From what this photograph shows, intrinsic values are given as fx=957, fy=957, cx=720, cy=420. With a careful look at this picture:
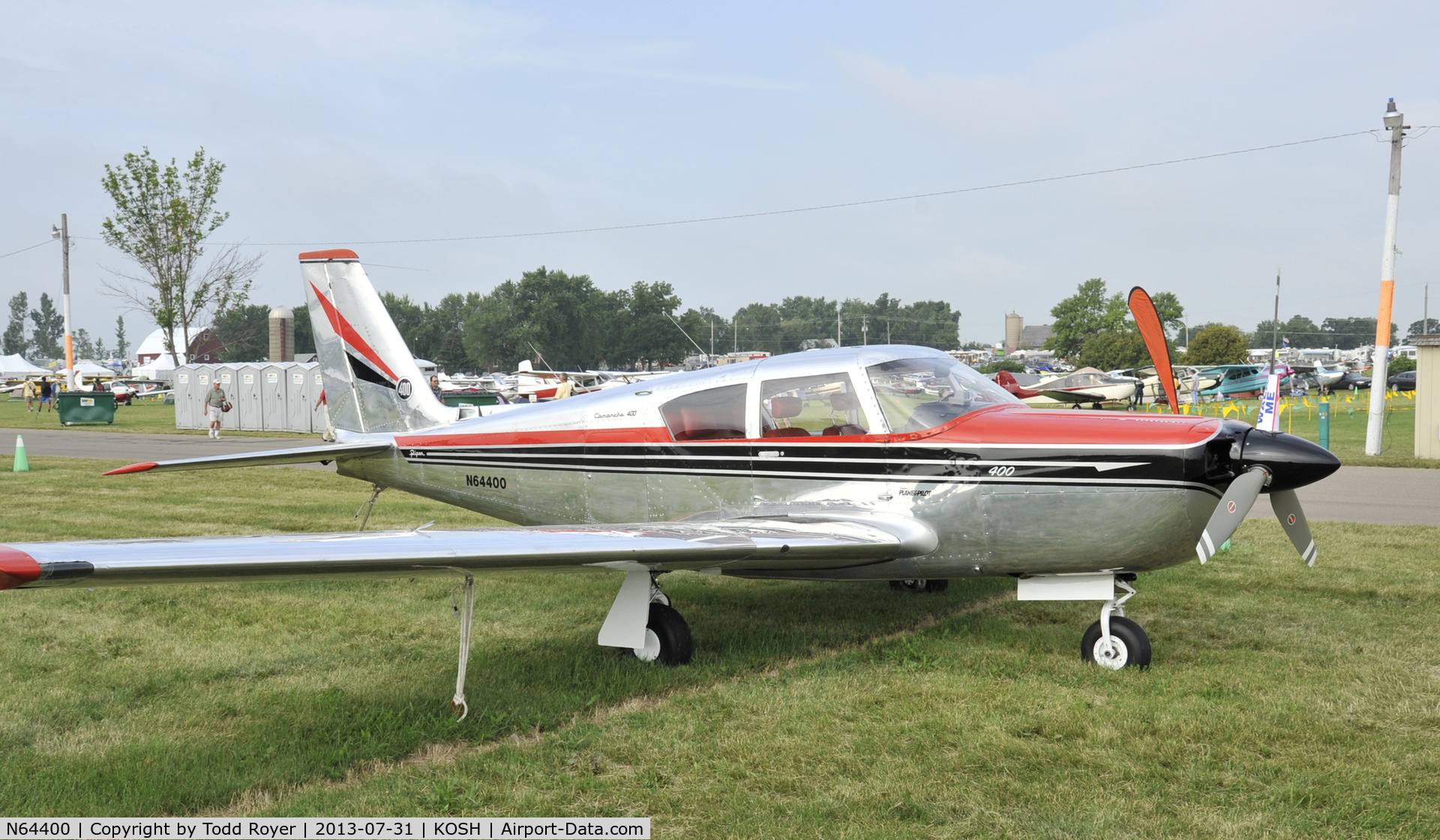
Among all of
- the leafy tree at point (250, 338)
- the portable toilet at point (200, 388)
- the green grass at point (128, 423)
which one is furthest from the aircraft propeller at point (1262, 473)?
the leafy tree at point (250, 338)

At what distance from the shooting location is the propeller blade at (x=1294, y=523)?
18.2ft

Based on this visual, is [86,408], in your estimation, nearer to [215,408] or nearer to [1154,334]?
[215,408]

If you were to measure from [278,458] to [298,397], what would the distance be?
23.3 metres

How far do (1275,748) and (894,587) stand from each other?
388 cm

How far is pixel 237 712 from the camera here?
499 centimetres

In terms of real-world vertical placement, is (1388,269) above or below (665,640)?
above

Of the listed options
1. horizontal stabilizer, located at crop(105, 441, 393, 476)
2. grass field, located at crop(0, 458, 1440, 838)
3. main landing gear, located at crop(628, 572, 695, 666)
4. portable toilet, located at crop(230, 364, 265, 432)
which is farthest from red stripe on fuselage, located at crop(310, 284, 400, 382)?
portable toilet, located at crop(230, 364, 265, 432)

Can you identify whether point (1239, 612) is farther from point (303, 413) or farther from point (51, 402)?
point (51, 402)

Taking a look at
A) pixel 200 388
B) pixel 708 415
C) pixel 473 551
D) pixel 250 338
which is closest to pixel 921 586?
pixel 708 415

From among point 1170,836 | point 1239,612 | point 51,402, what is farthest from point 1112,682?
point 51,402

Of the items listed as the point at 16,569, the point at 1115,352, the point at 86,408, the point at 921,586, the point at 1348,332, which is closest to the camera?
the point at 16,569

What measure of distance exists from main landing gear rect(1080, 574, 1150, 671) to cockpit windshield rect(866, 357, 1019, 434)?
4.53 ft

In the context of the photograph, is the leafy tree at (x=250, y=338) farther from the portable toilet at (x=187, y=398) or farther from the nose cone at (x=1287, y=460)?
the nose cone at (x=1287, y=460)

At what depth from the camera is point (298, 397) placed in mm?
28406
